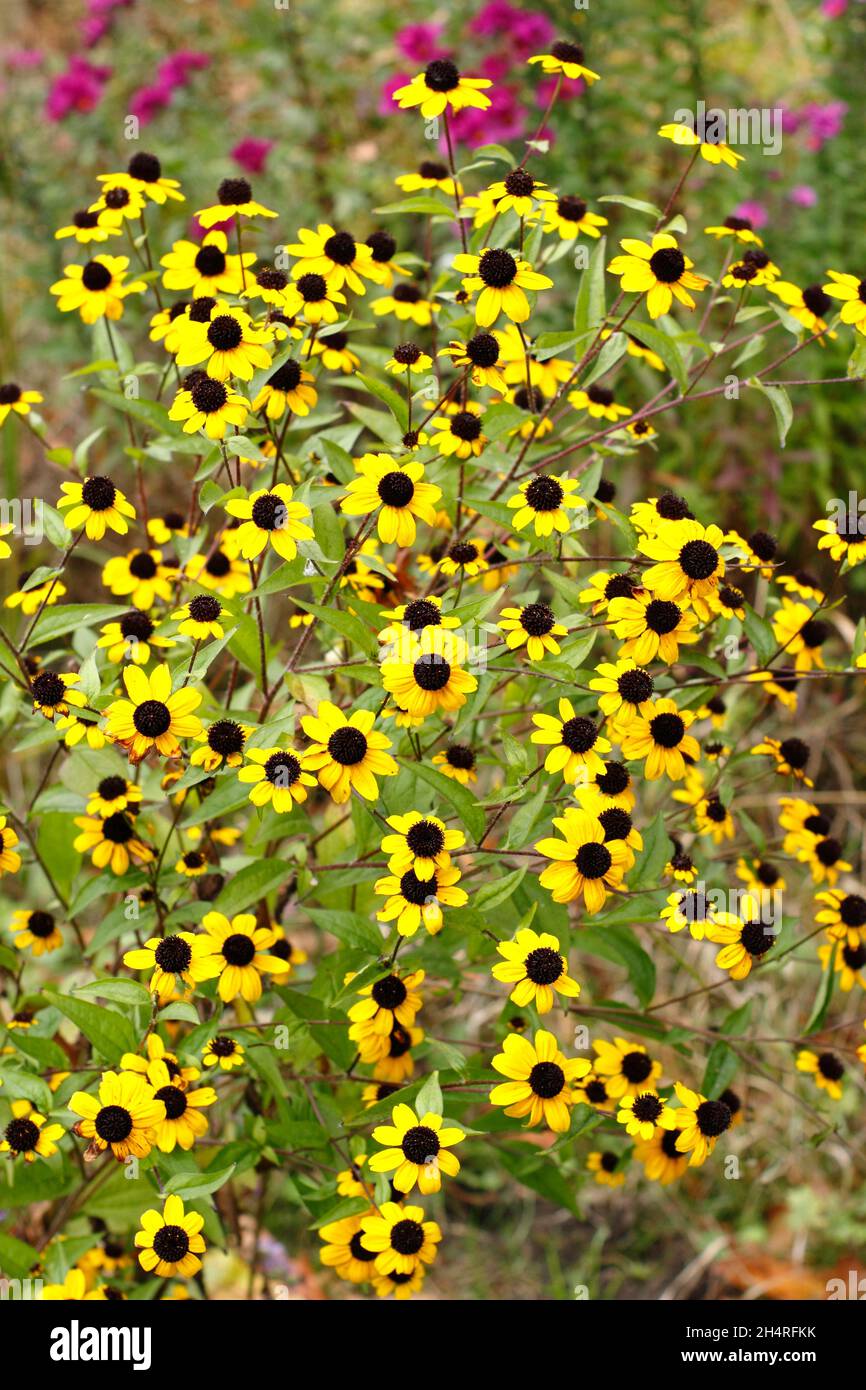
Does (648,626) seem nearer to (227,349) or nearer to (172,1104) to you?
(227,349)

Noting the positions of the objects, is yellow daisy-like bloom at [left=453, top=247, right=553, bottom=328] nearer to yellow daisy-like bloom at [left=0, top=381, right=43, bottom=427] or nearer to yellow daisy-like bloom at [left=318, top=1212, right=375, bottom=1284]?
yellow daisy-like bloom at [left=0, top=381, right=43, bottom=427]

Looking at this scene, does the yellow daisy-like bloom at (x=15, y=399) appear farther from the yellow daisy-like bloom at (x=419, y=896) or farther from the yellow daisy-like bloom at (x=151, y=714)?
the yellow daisy-like bloom at (x=419, y=896)

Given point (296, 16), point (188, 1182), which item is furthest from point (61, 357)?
point (188, 1182)

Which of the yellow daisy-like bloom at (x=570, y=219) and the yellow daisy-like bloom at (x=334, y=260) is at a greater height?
the yellow daisy-like bloom at (x=570, y=219)

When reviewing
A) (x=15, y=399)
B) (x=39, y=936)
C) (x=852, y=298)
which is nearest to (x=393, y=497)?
(x=852, y=298)

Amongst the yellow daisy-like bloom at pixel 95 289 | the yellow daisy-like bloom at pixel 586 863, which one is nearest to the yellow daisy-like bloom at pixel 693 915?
the yellow daisy-like bloom at pixel 586 863

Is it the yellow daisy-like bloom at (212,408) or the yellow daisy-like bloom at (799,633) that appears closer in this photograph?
the yellow daisy-like bloom at (212,408)
